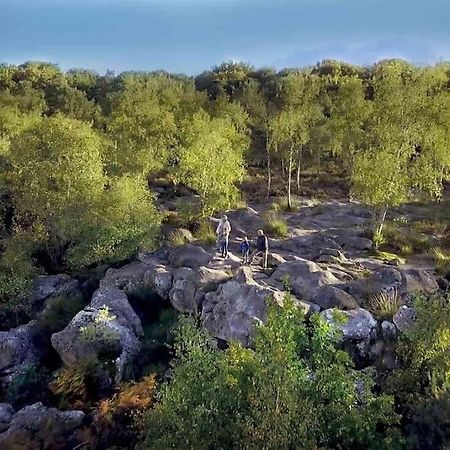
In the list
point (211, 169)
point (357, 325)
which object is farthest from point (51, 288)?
point (357, 325)

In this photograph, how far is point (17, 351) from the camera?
80.8 ft

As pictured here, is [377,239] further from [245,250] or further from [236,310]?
[236,310]

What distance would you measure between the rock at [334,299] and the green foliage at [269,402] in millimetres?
8681

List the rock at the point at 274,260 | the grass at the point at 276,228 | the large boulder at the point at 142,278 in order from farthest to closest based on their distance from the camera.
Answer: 1. the grass at the point at 276,228
2. the rock at the point at 274,260
3. the large boulder at the point at 142,278

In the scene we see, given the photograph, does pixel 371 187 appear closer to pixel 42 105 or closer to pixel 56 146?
pixel 56 146

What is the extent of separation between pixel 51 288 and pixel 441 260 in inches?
771

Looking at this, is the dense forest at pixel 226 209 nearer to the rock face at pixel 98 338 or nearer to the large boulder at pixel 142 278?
the rock face at pixel 98 338

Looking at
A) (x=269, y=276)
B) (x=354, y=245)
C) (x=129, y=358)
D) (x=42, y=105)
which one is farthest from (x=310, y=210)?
(x=42, y=105)

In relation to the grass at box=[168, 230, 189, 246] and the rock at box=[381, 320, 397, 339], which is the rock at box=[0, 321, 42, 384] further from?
the rock at box=[381, 320, 397, 339]

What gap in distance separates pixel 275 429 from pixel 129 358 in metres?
12.2

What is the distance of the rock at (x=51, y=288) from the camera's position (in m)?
28.1

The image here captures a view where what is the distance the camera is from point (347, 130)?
47.0m

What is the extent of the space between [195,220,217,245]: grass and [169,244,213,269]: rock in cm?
192

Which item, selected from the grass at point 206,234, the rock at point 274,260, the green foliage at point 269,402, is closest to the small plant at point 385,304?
the rock at point 274,260
